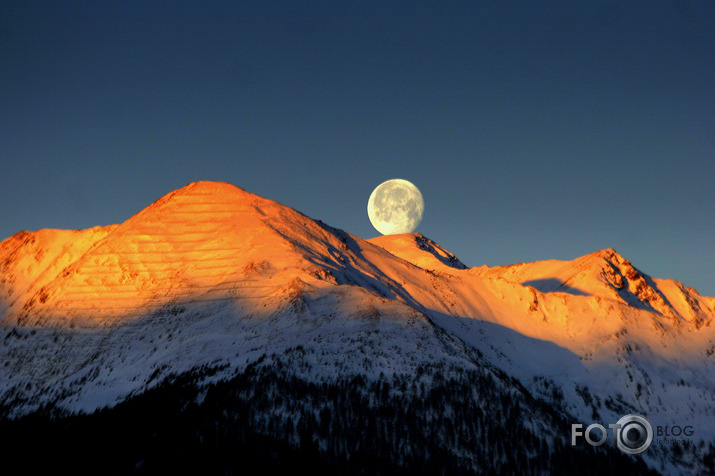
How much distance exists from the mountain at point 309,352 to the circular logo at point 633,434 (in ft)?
7.57

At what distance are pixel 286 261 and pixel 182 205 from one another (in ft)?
146

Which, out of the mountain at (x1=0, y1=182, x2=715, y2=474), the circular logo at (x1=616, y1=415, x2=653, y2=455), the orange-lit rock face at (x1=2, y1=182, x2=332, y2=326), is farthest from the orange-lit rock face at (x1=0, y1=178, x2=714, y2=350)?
the circular logo at (x1=616, y1=415, x2=653, y2=455)

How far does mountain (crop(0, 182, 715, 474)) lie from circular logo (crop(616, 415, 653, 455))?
2.31 metres

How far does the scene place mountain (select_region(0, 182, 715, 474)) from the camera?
100 metres

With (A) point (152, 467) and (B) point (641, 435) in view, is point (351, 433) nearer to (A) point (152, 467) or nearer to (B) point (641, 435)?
(A) point (152, 467)

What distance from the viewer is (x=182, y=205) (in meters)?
178

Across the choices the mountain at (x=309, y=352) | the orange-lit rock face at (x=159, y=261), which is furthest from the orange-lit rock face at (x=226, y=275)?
the mountain at (x=309, y=352)

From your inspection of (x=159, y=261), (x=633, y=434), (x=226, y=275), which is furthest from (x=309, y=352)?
(x=633, y=434)

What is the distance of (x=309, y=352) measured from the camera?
11056cm

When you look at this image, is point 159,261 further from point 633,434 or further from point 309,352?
point 633,434

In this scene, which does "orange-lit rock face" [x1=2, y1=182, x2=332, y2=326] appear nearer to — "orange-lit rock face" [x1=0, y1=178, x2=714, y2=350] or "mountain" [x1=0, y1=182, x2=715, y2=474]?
"orange-lit rock face" [x1=0, y1=178, x2=714, y2=350]

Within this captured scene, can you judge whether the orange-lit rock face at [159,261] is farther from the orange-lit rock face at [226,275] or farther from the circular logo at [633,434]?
the circular logo at [633,434]

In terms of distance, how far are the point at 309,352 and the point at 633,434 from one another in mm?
65827

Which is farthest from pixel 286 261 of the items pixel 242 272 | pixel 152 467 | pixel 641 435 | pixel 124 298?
pixel 641 435
